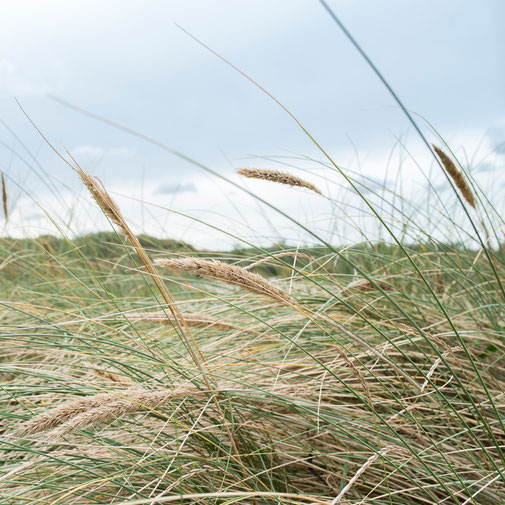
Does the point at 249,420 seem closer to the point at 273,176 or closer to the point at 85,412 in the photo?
the point at 85,412

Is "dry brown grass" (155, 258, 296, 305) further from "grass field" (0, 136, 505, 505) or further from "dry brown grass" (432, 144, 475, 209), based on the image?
"dry brown grass" (432, 144, 475, 209)

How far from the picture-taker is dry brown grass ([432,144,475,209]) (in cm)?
136

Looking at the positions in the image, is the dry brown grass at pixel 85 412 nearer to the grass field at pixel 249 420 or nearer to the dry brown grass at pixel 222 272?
the grass field at pixel 249 420

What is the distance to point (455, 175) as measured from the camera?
147cm

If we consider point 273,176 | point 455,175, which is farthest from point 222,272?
point 455,175

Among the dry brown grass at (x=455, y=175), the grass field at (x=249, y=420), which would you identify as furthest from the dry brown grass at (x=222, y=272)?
the dry brown grass at (x=455, y=175)

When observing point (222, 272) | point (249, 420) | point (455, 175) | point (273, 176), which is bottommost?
point (249, 420)

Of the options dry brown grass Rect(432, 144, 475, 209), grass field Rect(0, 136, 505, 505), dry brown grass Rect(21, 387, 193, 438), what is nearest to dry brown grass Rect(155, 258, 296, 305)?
grass field Rect(0, 136, 505, 505)

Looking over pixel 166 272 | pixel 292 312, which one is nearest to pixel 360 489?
pixel 292 312

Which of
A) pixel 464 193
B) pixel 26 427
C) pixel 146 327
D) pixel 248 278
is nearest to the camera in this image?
pixel 248 278

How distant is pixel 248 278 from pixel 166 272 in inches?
132

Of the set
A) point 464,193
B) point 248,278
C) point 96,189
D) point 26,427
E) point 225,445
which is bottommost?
point 225,445

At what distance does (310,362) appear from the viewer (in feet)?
5.01

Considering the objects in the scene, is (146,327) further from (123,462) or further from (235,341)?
(123,462)
